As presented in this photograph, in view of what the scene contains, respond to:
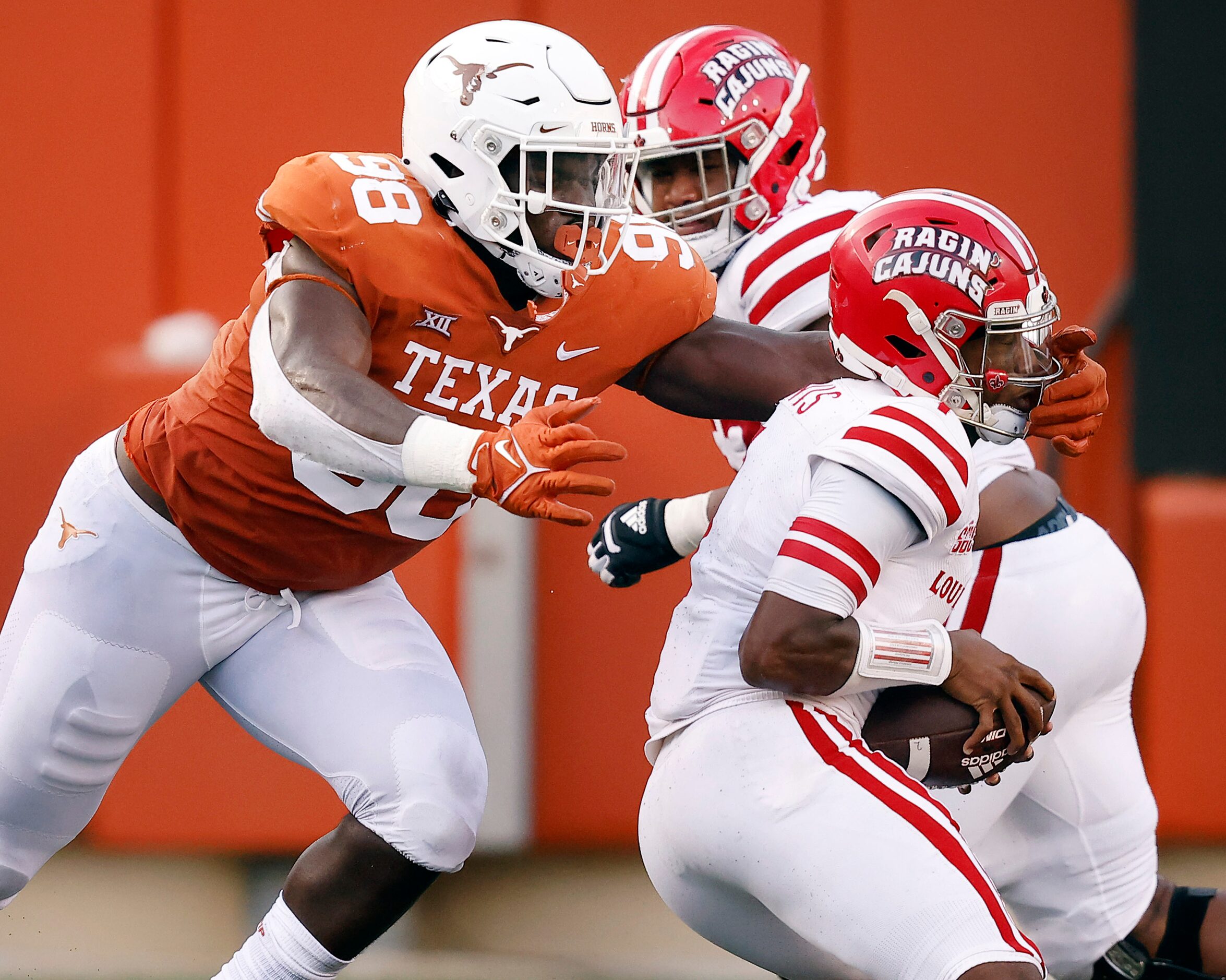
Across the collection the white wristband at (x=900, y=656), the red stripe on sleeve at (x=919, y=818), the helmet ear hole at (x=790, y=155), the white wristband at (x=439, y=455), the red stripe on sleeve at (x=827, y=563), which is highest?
the helmet ear hole at (x=790, y=155)

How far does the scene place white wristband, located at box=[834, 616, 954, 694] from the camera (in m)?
1.73

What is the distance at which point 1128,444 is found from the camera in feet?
13.2

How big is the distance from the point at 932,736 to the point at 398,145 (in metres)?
2.67

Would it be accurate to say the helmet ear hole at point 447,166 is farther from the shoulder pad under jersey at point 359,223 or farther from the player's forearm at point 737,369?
the player's forearm at point 737,369

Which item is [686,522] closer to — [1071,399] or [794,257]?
[794,257]

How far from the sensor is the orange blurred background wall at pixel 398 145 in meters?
3.96

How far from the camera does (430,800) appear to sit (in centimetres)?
206

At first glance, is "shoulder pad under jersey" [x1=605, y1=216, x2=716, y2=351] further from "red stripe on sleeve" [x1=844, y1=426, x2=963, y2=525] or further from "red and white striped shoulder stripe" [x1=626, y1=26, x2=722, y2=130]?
"red stripe on sleeve" [x1=844, y1=426, x2=963, y2=525]

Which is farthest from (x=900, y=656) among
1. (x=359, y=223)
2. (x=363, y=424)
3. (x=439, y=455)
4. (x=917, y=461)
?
(x=359, y=223)

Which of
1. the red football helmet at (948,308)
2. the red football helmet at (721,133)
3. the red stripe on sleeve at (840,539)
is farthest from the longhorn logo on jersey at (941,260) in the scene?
the red football helmet at (721,133)

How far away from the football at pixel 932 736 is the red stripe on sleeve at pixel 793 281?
859mm

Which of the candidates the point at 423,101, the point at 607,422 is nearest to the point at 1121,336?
the point at 607,422

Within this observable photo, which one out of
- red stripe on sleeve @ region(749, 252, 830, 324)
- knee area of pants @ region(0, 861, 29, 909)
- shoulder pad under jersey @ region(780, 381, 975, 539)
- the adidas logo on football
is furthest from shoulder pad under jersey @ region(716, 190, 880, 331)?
knee area of pants @ region(0, 861, 29, 909)

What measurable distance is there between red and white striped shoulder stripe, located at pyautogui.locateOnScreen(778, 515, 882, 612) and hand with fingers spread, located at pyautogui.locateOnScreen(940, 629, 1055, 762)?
183mm
